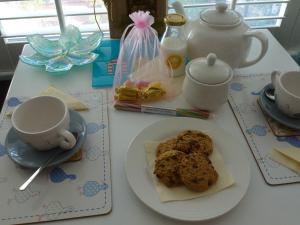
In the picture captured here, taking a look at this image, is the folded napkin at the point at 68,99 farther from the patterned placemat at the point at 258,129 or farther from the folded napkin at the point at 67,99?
the patterned placemat at the point at 258,129

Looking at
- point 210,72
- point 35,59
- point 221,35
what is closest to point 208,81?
point 210,72

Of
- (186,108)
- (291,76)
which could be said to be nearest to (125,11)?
(186,108)

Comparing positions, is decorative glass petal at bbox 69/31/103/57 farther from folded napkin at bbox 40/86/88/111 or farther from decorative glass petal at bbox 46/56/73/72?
folded napkin at bbox 40/86/88/111

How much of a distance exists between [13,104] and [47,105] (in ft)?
0.47

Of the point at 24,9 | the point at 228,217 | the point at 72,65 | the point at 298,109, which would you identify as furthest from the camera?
the point at 24,9

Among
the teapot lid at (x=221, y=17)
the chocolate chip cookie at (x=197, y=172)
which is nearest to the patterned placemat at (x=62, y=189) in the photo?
the chocolate chip cookie at (x=197, y=172)

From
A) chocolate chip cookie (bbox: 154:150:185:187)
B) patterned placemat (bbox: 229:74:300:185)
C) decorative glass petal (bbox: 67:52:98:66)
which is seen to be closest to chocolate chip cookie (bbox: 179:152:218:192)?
chocolate chip cookie (bbox: 154:150:185:187)

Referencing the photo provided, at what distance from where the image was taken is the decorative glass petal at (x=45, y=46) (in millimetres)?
749

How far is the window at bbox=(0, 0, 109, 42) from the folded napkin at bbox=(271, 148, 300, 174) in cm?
82

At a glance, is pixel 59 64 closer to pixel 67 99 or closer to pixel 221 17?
pixel 67 99

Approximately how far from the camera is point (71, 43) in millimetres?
776

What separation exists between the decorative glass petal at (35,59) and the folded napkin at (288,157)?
56 cm

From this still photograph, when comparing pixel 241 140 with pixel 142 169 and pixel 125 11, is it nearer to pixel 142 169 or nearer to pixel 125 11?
pixel 142 169

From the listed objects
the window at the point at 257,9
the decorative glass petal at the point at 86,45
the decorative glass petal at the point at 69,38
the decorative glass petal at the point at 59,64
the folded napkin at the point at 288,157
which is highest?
the decorative glass petal at the point at 69,38
